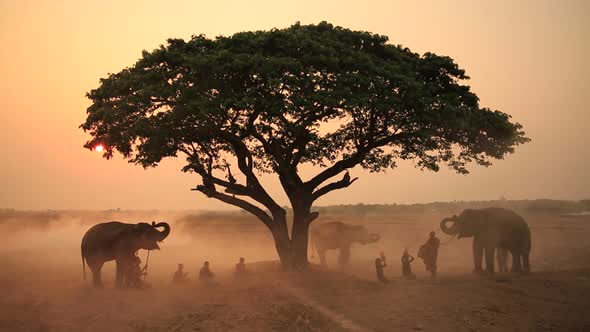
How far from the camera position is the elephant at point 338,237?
28.1 meters

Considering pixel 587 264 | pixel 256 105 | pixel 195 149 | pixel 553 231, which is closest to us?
pixel 256 105

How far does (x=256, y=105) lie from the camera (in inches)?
696

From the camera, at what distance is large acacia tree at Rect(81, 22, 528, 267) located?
17359 mm

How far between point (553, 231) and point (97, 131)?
43764 millimetres

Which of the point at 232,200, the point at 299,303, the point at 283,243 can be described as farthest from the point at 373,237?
the point at 299,303

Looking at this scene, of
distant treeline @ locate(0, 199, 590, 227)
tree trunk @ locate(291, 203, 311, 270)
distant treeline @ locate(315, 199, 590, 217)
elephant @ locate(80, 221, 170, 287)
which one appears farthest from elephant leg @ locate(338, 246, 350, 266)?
distant treeline @ locate(315, 199, 590, 217)

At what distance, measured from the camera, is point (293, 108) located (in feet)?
55.3

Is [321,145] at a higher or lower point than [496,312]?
higher

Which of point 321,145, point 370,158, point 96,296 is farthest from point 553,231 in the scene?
point 96,296

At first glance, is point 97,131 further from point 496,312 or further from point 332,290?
point 496,312

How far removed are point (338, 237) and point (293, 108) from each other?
44.4 feet

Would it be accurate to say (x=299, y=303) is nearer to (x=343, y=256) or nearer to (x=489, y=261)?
(x=489, y=261)

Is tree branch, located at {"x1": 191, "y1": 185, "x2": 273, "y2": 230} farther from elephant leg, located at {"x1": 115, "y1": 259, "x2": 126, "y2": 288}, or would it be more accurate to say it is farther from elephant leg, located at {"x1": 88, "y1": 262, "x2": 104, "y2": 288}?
elephant leg, located at {"x1": 88, "y1": 262, "x2": 104, "y2": 288}

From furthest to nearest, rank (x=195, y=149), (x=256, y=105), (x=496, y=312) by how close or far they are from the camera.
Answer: (x=195, y=149) < (x=256, y=105) < (x=496, y=312)
